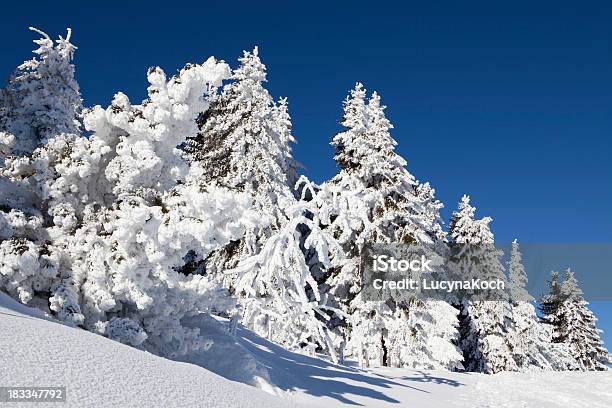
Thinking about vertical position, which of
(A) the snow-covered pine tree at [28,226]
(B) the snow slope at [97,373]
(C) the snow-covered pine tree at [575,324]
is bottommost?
(B) the snow slope at [97,373]

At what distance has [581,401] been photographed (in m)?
13.8

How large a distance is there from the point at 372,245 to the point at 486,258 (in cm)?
1179

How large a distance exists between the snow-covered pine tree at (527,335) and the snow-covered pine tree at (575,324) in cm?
225

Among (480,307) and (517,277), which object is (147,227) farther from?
(517,277)

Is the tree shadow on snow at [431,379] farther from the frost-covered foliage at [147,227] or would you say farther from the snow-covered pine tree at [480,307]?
the snow-covered pine tree at [480,307]

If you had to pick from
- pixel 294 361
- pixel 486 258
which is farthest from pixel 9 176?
pixel 486 258

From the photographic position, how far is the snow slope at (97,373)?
418cm

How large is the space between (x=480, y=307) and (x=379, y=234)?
11.2 m

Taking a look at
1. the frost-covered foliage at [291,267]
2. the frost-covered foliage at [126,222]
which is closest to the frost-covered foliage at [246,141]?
the frost-covered foliage at [291,267]

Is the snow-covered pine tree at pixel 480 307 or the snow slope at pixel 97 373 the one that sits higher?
the snow-covered pine tree at pixel 480 307

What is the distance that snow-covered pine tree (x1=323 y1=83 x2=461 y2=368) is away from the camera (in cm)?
2095

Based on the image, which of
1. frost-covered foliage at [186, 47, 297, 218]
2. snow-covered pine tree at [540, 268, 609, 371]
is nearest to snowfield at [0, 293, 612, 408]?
frost-covered foliage at [186, 47, 297, 218]

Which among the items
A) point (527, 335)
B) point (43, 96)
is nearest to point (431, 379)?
point (43, 96)

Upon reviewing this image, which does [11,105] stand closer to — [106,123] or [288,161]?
[106,123]
